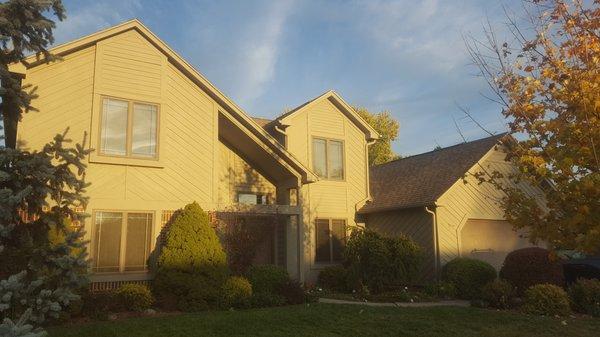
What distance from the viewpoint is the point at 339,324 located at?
10711mm

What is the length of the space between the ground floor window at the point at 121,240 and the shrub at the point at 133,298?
4.57ft

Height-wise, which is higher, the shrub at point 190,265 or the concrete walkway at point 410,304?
the shrub at point 190,265

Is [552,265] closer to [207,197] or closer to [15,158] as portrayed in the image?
[207,197]

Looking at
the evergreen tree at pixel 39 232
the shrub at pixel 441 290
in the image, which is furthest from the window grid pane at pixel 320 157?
the evergreen tree at pixel 39 232

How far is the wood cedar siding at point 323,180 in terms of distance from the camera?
18344mm

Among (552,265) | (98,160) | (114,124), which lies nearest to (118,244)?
(98,160)

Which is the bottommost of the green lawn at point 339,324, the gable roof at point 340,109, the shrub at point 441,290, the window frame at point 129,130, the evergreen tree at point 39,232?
the green lawn at point 339,324

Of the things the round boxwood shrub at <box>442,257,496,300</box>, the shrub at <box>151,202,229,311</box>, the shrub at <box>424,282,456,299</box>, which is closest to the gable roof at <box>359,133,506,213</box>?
the round boxwood shrub at <box>442,257,496,300</box>

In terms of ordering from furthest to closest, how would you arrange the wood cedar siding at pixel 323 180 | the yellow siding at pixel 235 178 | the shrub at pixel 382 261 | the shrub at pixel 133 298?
the wood cedar siding at pixel 323 180
the yellow siding at pixel 235 178
the shrub at pixel 382 261
the shrub at pixel 133 298

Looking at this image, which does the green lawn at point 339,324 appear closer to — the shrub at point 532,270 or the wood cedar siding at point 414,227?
the shrub at point 532,270

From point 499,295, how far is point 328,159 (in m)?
7.97

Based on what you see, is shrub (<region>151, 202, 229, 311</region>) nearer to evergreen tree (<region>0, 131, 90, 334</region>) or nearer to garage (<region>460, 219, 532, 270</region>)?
evergreen tree (<region>0, 131, 90, 334</region>)

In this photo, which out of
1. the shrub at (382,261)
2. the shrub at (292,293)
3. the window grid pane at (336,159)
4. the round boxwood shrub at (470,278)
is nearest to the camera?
the shrub at (292,293)

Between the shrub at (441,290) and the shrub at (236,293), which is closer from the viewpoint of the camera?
the shrub at (236,293)
